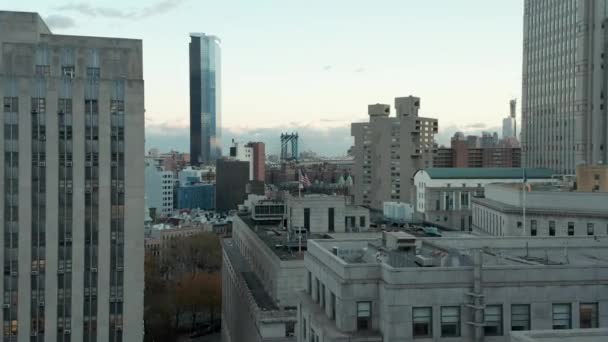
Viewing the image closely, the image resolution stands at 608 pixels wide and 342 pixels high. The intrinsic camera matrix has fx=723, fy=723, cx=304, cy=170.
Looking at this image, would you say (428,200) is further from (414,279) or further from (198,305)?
(414,279)

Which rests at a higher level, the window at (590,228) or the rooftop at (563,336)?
the rooftop at (563,336)

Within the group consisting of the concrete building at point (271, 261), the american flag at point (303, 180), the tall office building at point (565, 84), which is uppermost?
the tall office building at point (565, 84)

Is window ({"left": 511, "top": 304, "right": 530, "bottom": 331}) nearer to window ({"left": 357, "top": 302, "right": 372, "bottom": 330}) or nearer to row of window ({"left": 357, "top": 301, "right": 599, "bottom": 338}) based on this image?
row of window ({"left": 357, "top": 301, "right": 599, "bottom": 338})

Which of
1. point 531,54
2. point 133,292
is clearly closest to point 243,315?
point 133,292

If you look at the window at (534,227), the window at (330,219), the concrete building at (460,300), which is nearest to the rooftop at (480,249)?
the concrete building at (460,300)

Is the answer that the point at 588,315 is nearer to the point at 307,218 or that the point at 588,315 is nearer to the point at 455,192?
the point at 307,218

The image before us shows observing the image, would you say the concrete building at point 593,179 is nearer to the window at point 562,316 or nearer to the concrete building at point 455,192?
the concrete building at point 455,192

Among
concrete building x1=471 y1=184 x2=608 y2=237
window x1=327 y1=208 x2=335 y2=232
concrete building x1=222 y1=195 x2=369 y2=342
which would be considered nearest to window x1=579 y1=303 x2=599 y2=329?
concrete building x1=222 y1=195 x2=369 y2=342
